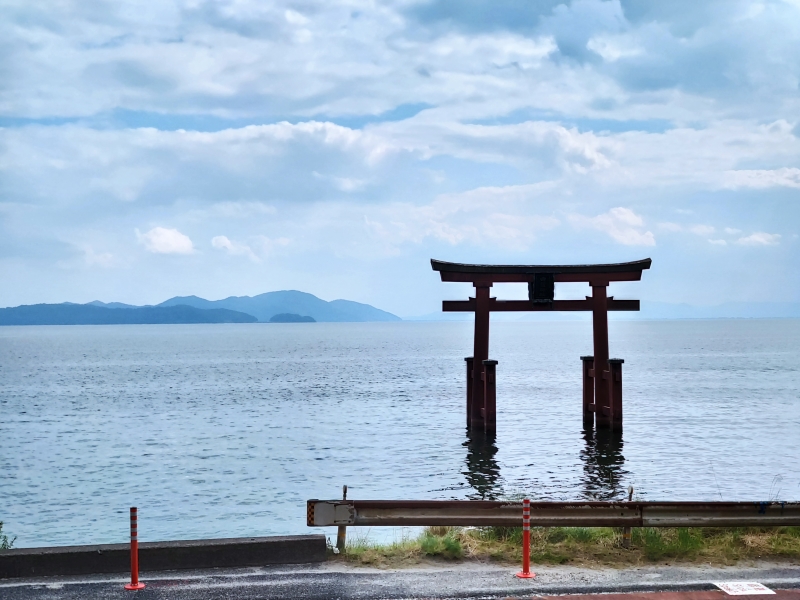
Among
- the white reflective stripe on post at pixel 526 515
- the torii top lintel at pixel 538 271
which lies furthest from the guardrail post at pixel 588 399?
the white reflective stripe on post at pixel 526 515

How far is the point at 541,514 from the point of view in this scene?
34.5ft

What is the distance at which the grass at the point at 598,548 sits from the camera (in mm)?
10352

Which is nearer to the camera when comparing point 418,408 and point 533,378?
point 418,408

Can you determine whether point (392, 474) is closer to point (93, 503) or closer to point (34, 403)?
point (93, 503)

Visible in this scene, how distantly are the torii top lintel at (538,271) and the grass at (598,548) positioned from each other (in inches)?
687

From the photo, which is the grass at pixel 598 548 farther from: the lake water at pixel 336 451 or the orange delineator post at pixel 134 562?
the lake water at pixel 336 451

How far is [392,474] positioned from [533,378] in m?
42.1

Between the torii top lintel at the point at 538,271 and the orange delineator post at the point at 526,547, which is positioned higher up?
the torii top lintel at the point at 538,271

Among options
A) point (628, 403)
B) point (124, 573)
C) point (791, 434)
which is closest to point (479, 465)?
point (791, 434)

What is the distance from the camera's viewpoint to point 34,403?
51.6 meters

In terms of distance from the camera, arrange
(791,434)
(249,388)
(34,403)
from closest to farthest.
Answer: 1. (791,434)
2. (34,403)
3. (249,388)

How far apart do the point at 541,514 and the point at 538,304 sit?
1881cm

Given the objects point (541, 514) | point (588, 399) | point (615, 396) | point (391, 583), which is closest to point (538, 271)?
point (615, 396)

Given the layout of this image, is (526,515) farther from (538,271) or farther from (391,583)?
(538,271)
